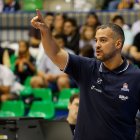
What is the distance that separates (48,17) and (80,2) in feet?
6.11

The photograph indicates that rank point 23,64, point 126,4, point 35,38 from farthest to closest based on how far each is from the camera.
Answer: point 126,4, point 35,38, point 23,64

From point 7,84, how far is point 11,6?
375cm

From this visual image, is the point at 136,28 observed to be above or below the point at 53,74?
above

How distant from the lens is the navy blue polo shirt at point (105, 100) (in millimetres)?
3658

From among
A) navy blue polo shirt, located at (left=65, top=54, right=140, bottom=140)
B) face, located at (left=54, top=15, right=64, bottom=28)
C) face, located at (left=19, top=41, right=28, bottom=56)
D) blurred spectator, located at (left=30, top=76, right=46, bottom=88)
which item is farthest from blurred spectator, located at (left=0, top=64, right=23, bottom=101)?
navy blue polo shirt, located at (left=65, top=54, right=140, bottom=140)

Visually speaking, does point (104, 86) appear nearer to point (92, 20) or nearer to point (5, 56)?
point (5, 56)

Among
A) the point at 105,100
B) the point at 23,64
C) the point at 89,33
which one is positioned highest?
the point at 105,100

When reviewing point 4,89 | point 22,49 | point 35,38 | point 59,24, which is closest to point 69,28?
point 59,24

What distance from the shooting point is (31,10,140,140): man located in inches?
144

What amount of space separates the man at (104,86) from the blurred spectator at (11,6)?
25.9 ft

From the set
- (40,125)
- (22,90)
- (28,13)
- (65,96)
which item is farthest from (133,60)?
(40,125)

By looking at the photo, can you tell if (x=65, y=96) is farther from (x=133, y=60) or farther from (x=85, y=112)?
(x=85, y=112)

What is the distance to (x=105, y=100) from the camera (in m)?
3.69

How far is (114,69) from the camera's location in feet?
12.5
